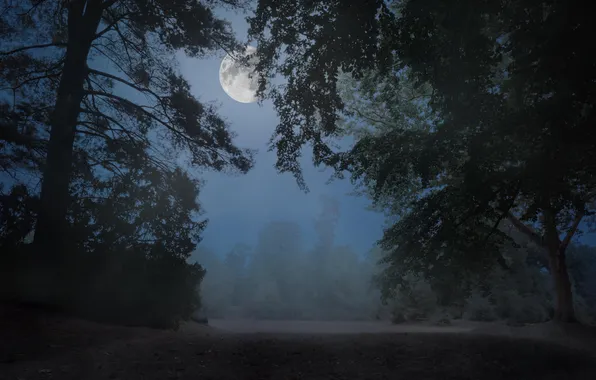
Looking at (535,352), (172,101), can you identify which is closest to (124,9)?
(172,101)

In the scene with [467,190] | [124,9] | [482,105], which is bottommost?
[467,190]

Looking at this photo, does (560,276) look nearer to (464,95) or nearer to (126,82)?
(464,95)

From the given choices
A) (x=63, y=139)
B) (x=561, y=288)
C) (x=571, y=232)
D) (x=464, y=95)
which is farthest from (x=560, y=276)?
(x=63, y=139)

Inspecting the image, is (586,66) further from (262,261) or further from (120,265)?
(262,261)

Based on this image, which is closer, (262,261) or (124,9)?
(124,9)

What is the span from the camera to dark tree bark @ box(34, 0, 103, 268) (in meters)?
8.70

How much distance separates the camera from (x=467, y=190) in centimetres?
577

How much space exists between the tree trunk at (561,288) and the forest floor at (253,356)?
7606 mm

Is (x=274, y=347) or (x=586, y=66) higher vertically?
(x=586, y=66)

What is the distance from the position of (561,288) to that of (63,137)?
19.8 meters

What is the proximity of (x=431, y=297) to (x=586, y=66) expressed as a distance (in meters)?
22.3

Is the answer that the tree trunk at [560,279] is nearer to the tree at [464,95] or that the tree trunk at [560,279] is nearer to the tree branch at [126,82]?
the tree at [464,95]

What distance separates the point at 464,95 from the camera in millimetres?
6102

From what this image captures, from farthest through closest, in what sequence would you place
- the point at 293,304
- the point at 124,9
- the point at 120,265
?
the point at 293,304, the point at 124,9, the point at 120,265
